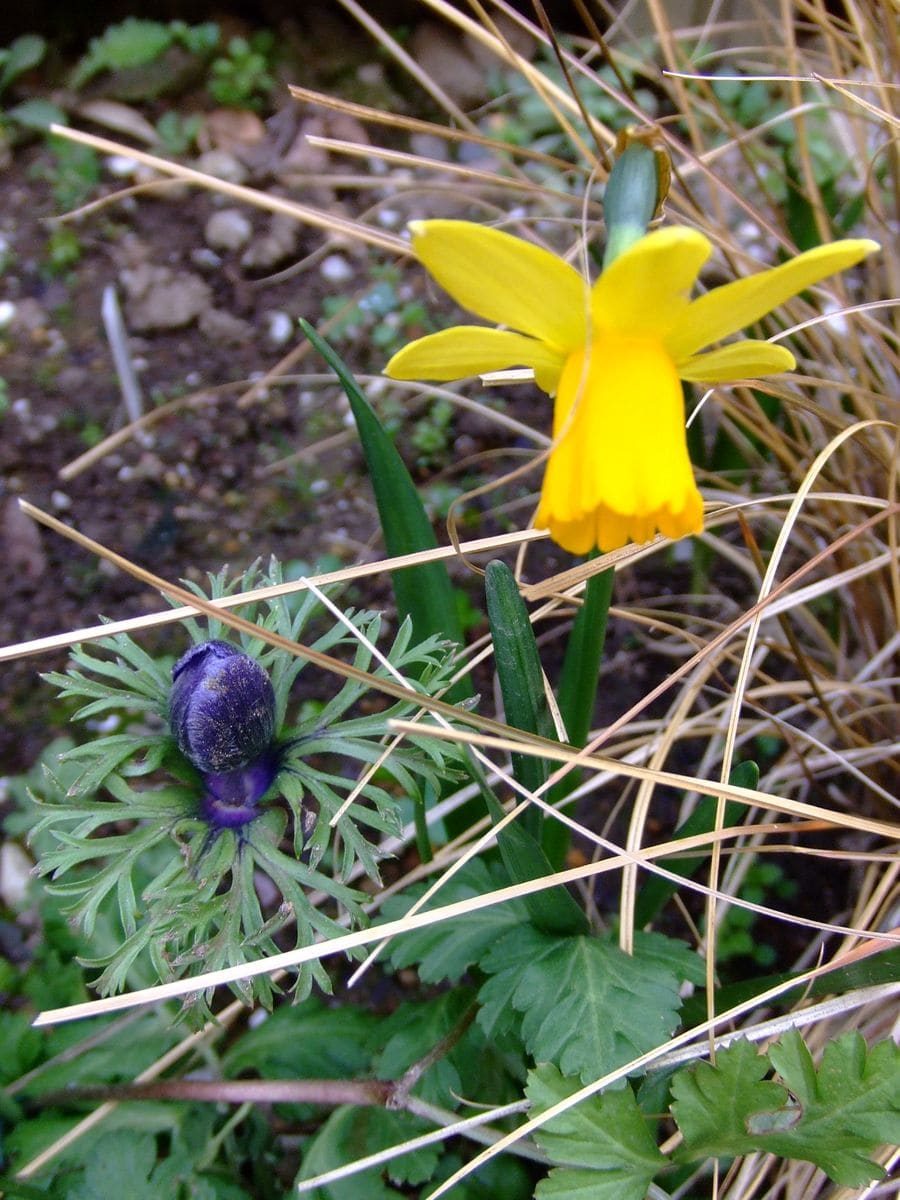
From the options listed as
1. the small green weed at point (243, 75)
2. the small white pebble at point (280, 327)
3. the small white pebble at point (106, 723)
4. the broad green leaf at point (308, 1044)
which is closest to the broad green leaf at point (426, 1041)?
the broad green leaf at point (308, 1044)

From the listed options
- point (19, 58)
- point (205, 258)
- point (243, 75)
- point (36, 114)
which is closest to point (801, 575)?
point (205, 258)

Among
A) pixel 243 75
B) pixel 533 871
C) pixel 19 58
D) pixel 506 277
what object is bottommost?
pixel 533 871

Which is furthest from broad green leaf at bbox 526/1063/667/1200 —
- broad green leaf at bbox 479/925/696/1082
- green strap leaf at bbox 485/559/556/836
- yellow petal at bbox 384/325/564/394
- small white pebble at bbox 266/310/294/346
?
small white pebble at bbox 266/310/294/346

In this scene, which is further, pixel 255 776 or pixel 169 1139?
pixel 169 1139

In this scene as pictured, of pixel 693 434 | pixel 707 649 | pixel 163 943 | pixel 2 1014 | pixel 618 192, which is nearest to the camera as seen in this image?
pixel 618 192

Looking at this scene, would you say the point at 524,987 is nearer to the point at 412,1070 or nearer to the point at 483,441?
the point at 412,1070

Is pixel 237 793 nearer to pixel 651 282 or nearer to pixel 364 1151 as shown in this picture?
pixel 364 1151

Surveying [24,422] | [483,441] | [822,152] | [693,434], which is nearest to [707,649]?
[693,434]
